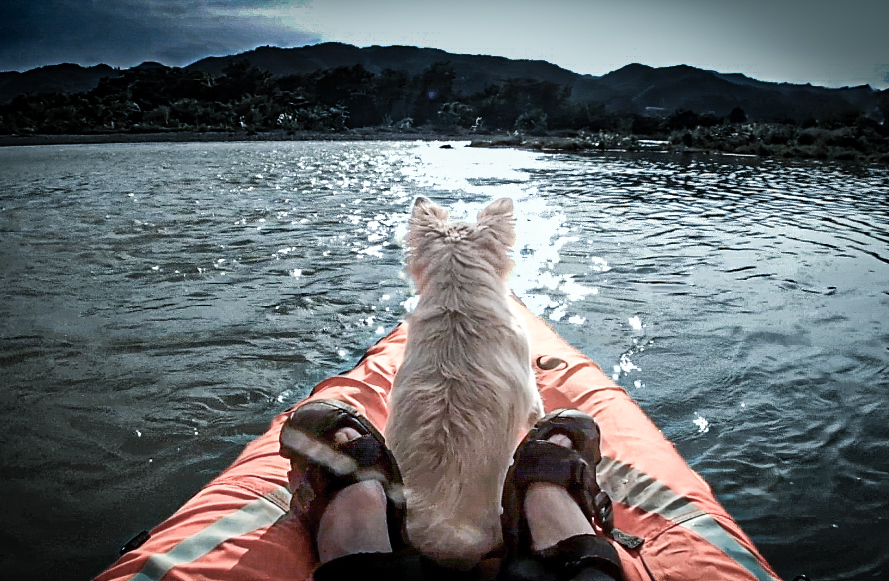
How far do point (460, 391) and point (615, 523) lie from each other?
4.73 feet

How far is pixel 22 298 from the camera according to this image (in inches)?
308

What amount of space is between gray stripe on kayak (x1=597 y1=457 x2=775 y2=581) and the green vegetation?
37565 mm

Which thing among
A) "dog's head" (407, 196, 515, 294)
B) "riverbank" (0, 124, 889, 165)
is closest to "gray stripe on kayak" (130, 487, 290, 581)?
"dog's head" (407, 196, 515, 294)

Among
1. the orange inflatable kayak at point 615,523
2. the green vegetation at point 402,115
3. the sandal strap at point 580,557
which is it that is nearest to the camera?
the sandal strap at point 580,557

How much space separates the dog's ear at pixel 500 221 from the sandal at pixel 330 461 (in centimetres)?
125

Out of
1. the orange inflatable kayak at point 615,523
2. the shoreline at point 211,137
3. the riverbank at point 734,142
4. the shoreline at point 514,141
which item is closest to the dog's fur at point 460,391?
the orange inflatable kayak at point 615,523

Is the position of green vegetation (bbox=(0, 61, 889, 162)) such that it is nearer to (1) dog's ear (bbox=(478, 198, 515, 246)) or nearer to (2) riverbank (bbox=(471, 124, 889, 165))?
(2) riverbank (bbox=(471, 124, 889, 165))

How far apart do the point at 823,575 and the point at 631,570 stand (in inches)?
62.3

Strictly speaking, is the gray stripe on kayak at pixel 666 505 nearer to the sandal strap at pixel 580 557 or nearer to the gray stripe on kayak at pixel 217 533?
the sandal strap at pixel 580 557

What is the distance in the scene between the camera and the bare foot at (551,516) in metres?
2.21

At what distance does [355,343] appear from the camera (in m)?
6.73

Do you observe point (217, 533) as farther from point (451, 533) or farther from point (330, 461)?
point (451, 533)

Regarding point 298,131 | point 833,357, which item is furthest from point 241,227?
point 298,131

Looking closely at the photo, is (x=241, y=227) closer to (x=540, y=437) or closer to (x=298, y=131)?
(x=540, y=437)
